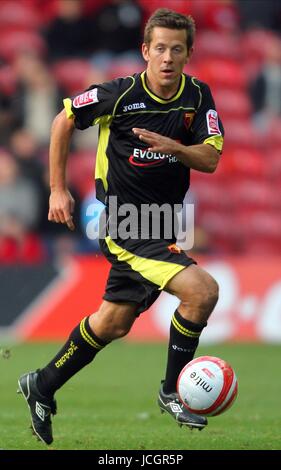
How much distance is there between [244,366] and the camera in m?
12.0

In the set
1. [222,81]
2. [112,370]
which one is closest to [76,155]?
[222,81]

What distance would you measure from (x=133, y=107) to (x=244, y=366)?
18.1 ft

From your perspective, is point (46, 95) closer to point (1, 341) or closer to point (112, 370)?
point (1, 341)

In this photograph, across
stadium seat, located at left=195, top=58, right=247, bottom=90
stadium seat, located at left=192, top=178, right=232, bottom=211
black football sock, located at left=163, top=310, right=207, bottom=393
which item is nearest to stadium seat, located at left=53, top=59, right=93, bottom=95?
stadium seat, located at left=195, top=58, right=247, bottom=90

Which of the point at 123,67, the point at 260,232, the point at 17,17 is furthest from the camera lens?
the point at 17,17

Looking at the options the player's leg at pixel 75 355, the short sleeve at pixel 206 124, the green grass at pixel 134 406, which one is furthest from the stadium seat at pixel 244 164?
the player's leg at pixel 75 355

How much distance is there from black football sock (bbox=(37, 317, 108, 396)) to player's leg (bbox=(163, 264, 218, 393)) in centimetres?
45

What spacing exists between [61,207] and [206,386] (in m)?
1.35

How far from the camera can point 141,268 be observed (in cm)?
691

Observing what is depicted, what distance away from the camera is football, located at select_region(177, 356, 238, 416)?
22.1ft

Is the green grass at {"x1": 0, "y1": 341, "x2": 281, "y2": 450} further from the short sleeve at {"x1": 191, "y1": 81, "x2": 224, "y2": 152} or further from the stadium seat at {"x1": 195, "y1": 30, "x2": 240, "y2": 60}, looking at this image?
→ the stadium seat at {"x1": 195, "y1": 30, "x2": 240, "y2": 60}

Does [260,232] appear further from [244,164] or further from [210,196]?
[244,164]

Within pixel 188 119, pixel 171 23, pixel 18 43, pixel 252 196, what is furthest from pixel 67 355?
pixel 18 43

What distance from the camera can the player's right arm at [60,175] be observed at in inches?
271
